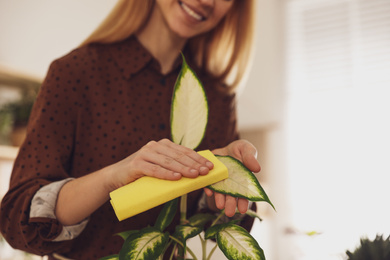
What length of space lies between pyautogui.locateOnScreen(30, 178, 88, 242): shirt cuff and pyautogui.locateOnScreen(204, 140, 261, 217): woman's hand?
0.73 feet

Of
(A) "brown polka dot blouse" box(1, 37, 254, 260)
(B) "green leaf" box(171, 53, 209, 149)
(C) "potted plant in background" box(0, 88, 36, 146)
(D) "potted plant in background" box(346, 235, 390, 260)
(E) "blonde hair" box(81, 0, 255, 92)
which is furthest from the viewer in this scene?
(C) "potted plant in background" box(0, 88, 36, 146)

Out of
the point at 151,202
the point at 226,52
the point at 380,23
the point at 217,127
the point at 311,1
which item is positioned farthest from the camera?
the point at 311,1

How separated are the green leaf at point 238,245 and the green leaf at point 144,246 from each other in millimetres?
62

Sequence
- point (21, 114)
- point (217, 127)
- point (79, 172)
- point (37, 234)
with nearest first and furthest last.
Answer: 1. point (37, 234)
2. point (79, 172)
3. point (217, 127)
4. point (21, 114)

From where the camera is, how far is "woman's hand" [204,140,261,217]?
39 cm

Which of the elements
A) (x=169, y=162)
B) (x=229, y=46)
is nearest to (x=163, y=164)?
(x=169, y=162)

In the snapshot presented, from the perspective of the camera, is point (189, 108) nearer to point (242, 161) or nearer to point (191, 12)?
point (242, 161)

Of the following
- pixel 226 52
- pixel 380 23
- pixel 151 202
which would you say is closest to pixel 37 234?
pixel 151 202

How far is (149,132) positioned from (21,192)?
0.26 meters

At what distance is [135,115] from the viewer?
724 mm

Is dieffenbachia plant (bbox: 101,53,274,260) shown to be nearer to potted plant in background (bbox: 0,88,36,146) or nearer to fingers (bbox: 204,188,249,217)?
fingers (bbox: 204,188,249,217)

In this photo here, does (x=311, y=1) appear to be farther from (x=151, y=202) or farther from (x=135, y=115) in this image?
(x=151, y=202)

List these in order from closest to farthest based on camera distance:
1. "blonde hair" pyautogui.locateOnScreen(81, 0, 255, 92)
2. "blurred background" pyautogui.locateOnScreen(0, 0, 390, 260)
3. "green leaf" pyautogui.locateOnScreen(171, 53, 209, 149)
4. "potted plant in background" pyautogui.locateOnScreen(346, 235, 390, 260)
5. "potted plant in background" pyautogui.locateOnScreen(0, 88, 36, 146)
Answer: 1. "potted plant in background" pyautogui.locateOnScreen(346, 235, 390, 260)
2. "green leaf" pyautogui.locateOnScreen(171, 53, 209, 149)
3. "blonde hair" pyautogui.locateOnScreen(81, 0, 255, 92)
4. "potted plant in background" pyautogui.locateOnScreen(0, 88, 36, 146)
5. "blurred background" pyautogui.locateOnScreen(0, 0, 390, 260)

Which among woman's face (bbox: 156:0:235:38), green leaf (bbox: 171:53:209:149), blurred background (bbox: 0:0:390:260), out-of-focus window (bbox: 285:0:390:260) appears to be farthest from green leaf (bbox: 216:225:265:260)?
out-of-focus window (bbox: 285:0:390:260)
